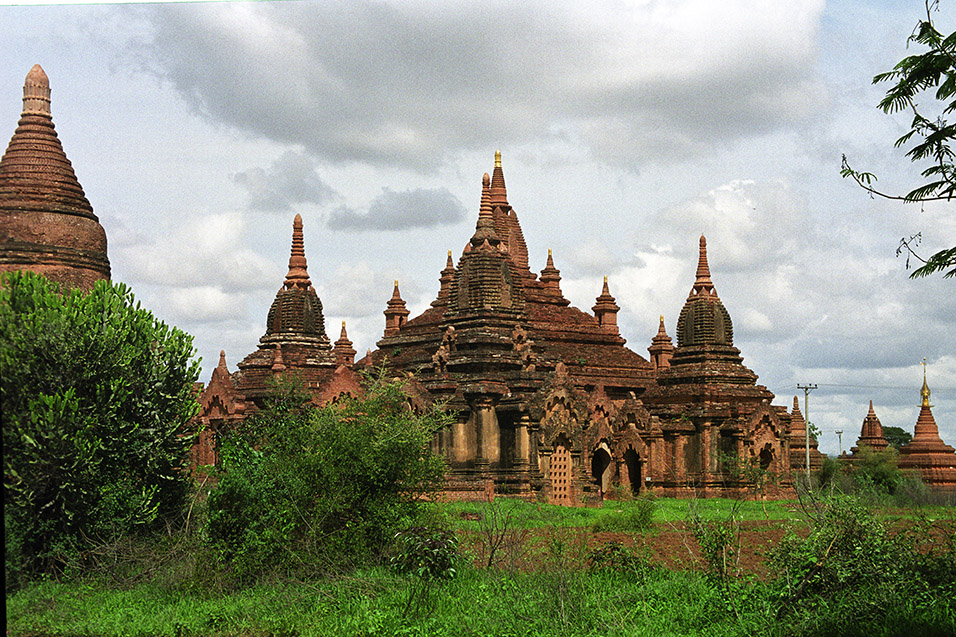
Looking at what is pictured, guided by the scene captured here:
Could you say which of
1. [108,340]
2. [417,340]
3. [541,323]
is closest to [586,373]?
[541,323]

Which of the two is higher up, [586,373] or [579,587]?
[586,373]

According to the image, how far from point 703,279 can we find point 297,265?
1488cm

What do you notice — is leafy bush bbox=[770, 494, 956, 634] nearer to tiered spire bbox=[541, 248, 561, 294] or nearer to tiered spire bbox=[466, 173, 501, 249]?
tiered spire bbox=[466, 173, 501, 249]

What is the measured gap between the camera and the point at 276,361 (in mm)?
36531

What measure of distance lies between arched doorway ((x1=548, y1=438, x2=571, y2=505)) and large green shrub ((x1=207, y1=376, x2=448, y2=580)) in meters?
13.3

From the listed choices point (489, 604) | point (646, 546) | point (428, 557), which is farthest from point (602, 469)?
point (489, 604)

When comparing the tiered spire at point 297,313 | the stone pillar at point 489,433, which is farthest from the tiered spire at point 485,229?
the tiered spire at point 297,313

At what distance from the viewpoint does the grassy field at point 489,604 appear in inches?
→ 467

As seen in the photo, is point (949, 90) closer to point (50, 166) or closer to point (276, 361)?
point (50, 166)

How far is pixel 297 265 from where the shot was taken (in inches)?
1574

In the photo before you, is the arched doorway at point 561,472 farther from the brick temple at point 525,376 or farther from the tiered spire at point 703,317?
the tiered spire at point 703,317

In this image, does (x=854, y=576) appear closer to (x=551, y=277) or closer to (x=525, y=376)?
(x=525, y=376)

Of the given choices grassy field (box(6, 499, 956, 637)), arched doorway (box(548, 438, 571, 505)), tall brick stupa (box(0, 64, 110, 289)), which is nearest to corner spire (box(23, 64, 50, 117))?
tall brick stupa (box(0, 64, 110, 289))

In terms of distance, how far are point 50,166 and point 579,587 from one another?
1408cm
